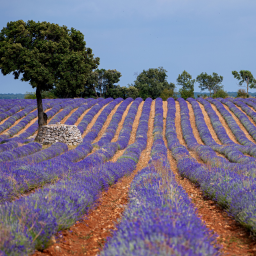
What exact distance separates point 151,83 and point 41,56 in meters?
41.0

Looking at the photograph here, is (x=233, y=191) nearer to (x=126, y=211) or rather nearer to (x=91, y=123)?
(x=126, y=211)

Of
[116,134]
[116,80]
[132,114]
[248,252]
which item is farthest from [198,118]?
[116,80]

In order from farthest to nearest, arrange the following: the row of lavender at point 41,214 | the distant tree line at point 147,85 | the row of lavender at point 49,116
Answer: the distant tree line at point 147,85
the row of lavender at point 49,116
the row of lavender at point 41,214

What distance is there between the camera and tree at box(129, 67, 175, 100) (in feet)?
170

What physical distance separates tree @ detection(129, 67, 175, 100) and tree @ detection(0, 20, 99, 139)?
35611mm

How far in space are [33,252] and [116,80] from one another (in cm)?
4616

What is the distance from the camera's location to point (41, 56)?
48.9ft

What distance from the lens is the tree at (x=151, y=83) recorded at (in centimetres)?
5194

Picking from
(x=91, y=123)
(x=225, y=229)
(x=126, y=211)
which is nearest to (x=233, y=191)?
(x=225, y=229)

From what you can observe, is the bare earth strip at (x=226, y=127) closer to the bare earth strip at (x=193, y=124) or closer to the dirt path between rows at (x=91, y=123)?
the bare earth strip at (x=193, y=124)

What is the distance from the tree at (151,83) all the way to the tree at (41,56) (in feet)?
117

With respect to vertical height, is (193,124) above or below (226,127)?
above

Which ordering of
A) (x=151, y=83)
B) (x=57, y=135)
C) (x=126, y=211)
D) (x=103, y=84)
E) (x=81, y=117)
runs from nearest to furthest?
(x=126, y=211), (x=57, y=135), (x=81, y=117), (x=103, y=84), (x=151, y=83)

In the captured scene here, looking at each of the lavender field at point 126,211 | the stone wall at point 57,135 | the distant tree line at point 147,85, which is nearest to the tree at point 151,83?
the distant tree line at point 147,85
